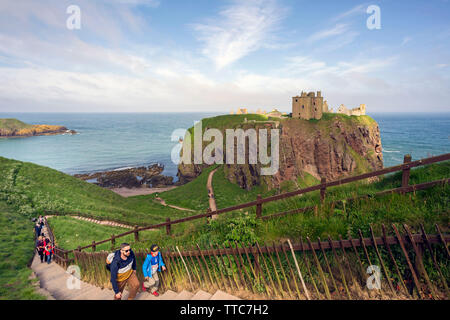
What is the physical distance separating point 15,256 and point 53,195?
1782cm

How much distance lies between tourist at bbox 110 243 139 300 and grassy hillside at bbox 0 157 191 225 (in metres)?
19.1

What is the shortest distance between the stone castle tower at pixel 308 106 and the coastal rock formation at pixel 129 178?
139 ft

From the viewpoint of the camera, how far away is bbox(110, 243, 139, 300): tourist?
18.4 feet

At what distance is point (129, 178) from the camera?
6881cm

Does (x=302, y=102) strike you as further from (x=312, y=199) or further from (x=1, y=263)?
(x=1, y=263)

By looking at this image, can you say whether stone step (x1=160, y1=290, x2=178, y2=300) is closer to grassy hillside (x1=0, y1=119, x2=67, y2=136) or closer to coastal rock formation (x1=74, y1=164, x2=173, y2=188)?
coastal rock formation (x1=74, y1=164, x2=173, y2=188)

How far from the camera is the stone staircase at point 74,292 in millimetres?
5211

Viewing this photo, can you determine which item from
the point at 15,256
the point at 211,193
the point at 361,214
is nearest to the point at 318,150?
the point at 211,193

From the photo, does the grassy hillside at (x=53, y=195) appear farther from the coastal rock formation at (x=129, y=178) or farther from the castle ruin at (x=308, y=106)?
the castle ruin at (x=308, y=106)

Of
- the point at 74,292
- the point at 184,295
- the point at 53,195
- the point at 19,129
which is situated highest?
the point at 19,129

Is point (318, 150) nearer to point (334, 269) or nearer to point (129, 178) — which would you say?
point (334, 269)

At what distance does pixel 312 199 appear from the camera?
23.6ft

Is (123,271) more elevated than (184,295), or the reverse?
(123,271)
